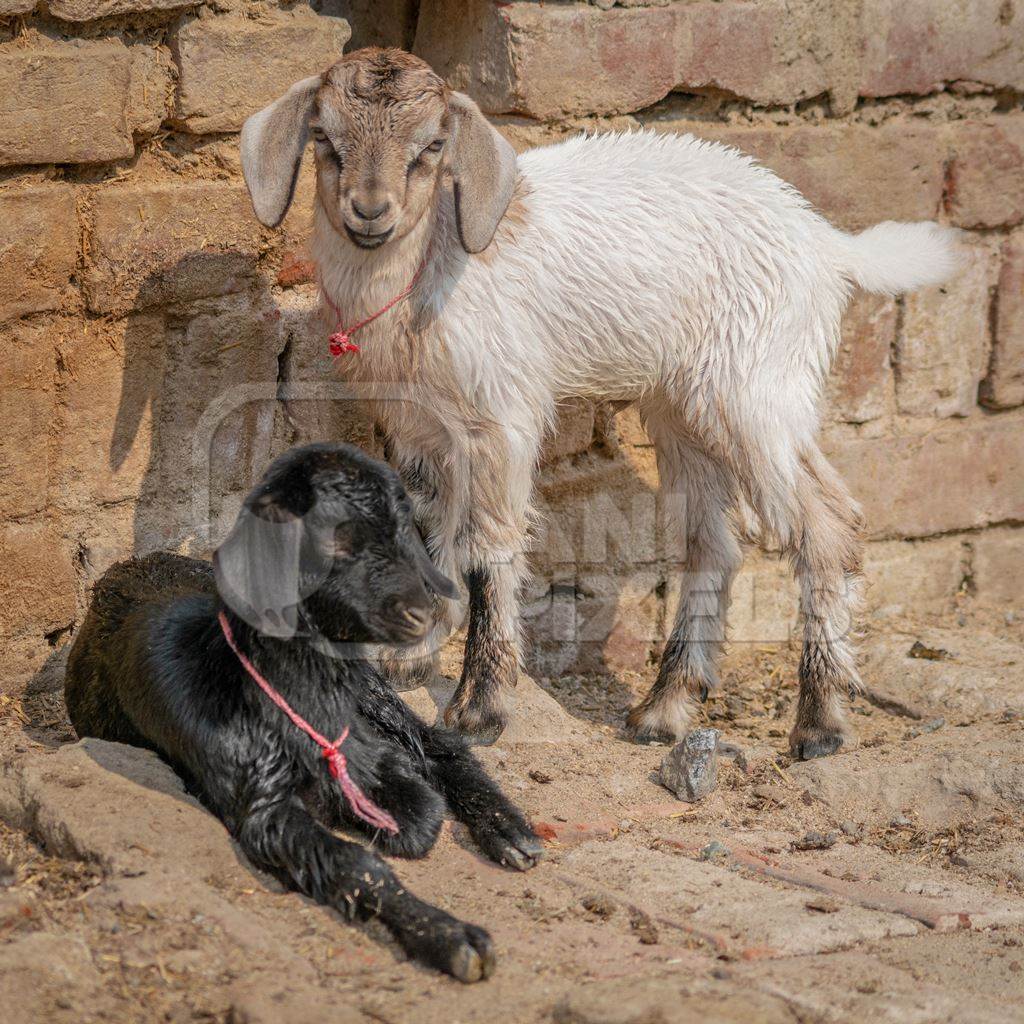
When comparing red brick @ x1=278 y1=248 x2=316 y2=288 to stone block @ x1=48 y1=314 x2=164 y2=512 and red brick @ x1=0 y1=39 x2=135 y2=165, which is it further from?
red brick @ x1=0 y1=39 x2=135 y2=165

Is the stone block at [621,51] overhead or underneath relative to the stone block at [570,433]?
overhead

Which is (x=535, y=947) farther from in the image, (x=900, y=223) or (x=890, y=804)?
(x=900, y=223)

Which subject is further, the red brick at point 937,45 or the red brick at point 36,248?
the red brick at point 937,45

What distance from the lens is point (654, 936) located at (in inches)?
126

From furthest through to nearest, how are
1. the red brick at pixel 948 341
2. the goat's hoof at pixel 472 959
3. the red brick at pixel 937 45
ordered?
1. the red brick at pixel 948 341
2. the red brick at pixel 937 45
3. the goat's hoof at pixel 472 959

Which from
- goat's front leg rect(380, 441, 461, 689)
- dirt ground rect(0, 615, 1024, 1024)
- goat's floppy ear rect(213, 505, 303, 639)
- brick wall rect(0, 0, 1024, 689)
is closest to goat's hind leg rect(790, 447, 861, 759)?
dirt ground rect(0, 615, 1024, 1024)

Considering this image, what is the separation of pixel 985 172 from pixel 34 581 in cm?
384

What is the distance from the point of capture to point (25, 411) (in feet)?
13.7

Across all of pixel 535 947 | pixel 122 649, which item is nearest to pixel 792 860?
pixel 535 947

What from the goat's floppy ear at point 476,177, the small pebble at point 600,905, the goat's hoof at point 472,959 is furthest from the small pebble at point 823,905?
the goat's floppy ear at point 476,177

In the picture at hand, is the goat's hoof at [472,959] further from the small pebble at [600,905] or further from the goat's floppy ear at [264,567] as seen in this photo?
the goat's floppy ear at [264,567]

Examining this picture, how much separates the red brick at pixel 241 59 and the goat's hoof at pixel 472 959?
8.44 ft

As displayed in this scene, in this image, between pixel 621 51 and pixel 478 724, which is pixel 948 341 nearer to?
pixel 621 51

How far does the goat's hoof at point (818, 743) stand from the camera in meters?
4.61
